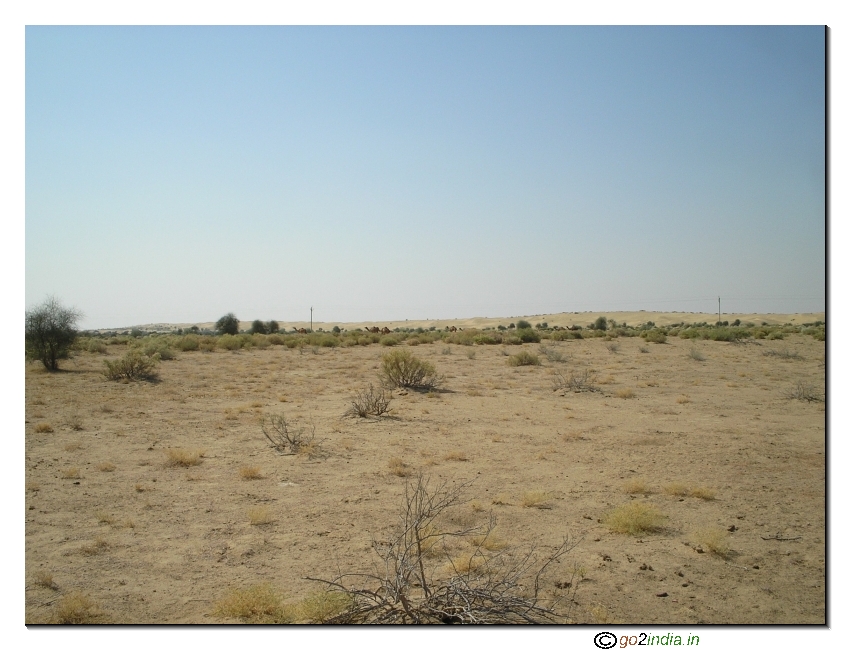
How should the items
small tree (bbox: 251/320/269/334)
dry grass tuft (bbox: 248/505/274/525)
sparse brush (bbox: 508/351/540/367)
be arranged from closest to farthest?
dry grass tuft (bbox: 248/505/274/525) < sparse brush (bbox: 508/351/540/367) < small tree (bbox: 251/320/269/334)

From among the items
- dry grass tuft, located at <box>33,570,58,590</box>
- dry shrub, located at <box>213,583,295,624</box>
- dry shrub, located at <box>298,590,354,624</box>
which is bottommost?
dry grass tuft, located at <box>33,570,58,590</box>

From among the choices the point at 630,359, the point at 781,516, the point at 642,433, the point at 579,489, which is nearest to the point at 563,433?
the point at 642,433

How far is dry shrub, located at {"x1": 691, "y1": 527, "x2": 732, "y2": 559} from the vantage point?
21.8 feet

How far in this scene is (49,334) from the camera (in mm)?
26172

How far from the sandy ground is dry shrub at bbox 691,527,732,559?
0.11 meters

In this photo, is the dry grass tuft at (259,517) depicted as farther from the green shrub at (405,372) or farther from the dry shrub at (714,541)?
the green shrub at (405,372)

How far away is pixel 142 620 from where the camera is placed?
17.6 ft

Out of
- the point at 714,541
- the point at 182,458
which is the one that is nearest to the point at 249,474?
the point at 182,458

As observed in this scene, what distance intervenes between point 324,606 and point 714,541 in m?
4.29

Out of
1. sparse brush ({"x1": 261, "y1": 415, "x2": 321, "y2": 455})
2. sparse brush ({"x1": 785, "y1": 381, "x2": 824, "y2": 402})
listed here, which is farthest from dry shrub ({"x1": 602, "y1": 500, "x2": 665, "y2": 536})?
sparse brush ({"x1": 785, "y1": 381, "x2": 824, "y2": 402})

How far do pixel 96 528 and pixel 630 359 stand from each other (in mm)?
26906

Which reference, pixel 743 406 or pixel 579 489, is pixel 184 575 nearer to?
pixel 579 489
